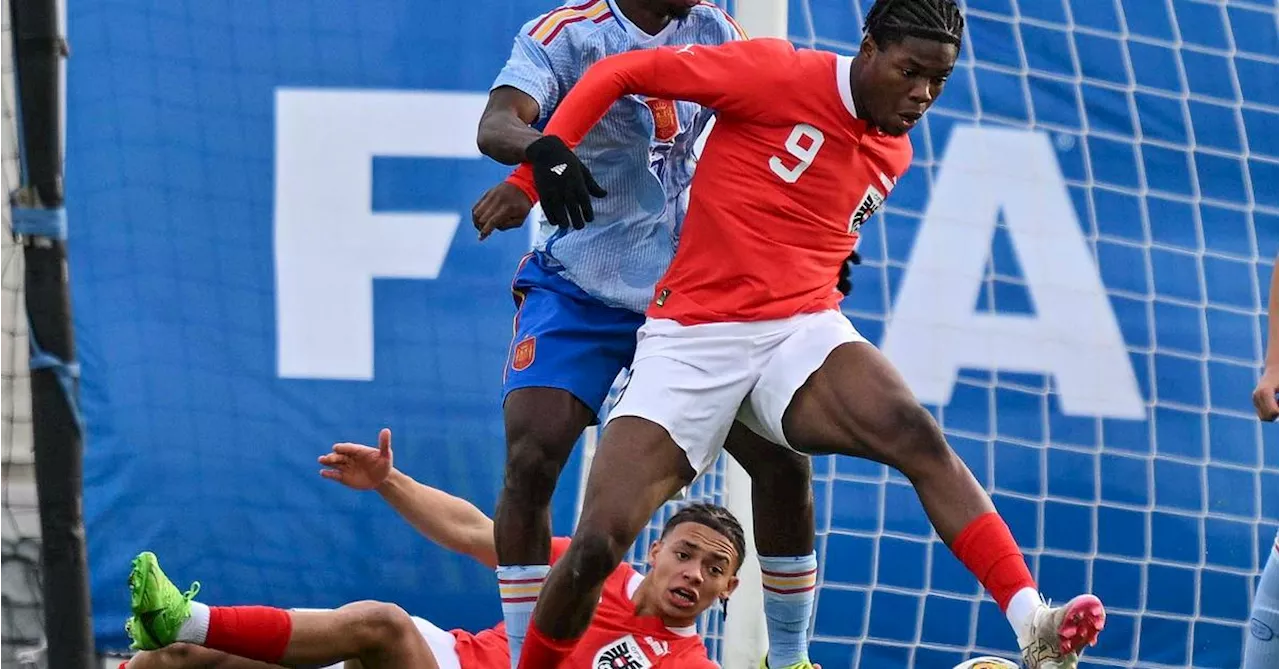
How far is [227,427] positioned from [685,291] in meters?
2.48

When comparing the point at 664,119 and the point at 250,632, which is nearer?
the point at 664,119

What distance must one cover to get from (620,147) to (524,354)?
531 mm

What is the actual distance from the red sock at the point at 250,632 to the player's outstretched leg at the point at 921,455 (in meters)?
1.61

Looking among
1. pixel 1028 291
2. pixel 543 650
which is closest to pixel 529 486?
pixel 543 650

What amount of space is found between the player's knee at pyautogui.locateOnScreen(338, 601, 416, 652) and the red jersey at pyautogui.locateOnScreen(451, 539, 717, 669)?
245mm

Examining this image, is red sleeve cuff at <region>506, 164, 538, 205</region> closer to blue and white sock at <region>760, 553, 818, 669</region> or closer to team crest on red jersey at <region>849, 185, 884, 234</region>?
team crest on red jersey at <region>849, 185, 884, 234</region>

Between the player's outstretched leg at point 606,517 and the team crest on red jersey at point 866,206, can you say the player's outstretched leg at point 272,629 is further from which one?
the team crest on red jersey at point 866,206

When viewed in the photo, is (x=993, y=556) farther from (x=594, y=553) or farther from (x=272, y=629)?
(x=272, y=629)

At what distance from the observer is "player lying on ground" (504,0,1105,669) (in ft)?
12.7

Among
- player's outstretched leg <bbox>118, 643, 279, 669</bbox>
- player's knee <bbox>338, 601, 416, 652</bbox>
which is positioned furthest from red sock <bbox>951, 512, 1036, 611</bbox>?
player's outstretched leg <bbox>118, 643, 279, 669</bbox>

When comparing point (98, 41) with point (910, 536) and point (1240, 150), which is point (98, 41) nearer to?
point (910, 536)


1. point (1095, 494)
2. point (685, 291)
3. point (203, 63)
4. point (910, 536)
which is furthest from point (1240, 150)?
point (203, 63)

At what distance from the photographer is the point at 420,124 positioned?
6.23 metres

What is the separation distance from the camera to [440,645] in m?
5.26
